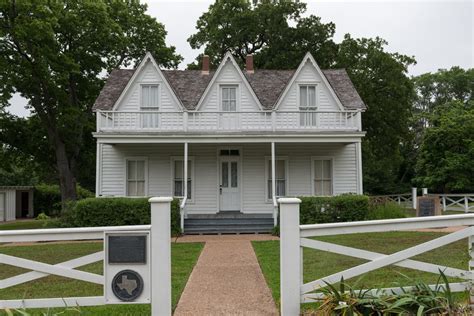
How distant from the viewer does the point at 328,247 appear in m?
4.69

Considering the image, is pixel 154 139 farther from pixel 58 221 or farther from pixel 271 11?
pixel 271 11

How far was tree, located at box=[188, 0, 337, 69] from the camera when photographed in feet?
101

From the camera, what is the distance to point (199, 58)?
3294cm

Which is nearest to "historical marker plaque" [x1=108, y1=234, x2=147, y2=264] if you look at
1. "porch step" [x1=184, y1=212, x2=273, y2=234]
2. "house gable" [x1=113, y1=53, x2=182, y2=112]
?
"porch step" [x1=184, y1=212, x2=273, y2=234]

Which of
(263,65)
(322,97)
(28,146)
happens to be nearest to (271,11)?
(263,65)

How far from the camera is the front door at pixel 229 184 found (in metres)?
19.4

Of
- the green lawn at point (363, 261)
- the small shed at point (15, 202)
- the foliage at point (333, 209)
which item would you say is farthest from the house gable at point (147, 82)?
the small shed at point (15, 202)

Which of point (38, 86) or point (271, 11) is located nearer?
point (38, 86)

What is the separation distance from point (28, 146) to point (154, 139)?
1323cm

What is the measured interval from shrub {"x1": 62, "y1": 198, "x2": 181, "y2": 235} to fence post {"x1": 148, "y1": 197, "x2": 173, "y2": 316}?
445 inches

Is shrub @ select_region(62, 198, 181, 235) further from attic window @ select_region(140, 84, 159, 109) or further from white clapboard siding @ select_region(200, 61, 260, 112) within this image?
white clapboard siding @ select_region(200, 61, 260, 112)

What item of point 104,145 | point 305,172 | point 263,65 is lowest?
point 305,172

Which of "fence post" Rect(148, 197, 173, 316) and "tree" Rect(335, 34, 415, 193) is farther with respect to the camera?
"tree" Rect(335, 34, 415, 193)

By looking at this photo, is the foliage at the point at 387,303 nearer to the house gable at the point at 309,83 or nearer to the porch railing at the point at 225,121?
the porch railing at the point at 225,121
